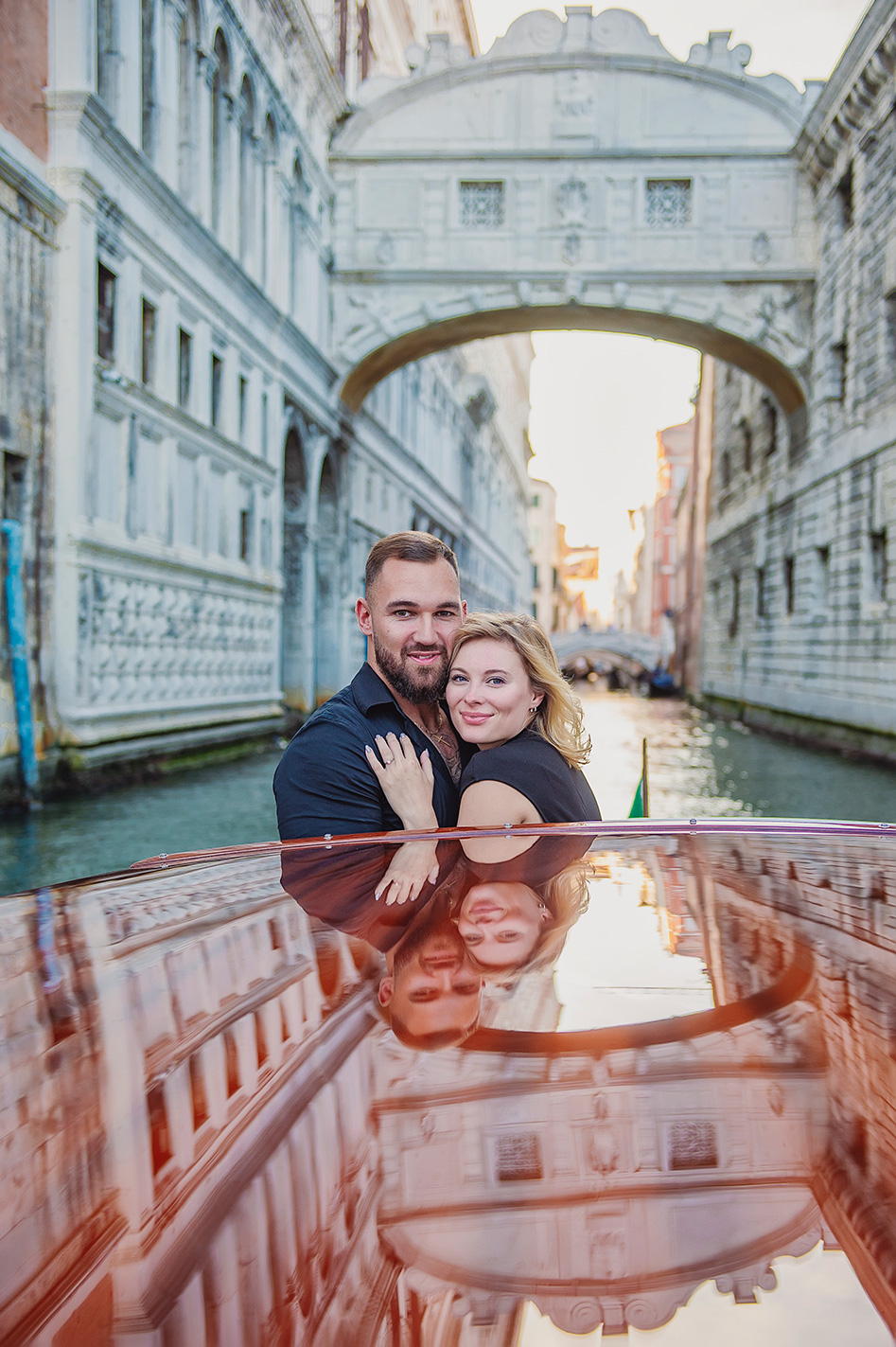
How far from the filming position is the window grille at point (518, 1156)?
2.08 ft

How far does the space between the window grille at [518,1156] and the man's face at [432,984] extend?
138mm

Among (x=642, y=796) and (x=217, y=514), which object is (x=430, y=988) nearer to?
(x=642, y=796)

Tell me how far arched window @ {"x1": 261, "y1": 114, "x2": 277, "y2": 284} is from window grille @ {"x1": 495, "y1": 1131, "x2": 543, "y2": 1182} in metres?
12.0

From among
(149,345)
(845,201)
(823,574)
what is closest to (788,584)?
(823,574)

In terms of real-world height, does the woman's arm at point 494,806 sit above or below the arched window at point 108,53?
below

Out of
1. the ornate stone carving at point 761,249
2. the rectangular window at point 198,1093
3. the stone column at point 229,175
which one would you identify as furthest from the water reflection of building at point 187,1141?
the ornate stone carving at point 761,249

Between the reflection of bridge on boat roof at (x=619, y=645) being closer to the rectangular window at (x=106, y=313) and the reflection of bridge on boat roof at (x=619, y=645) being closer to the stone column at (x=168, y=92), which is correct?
the stone column at (x=168, y=92)

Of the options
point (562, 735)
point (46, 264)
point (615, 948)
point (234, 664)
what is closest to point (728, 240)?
point (234, 664)

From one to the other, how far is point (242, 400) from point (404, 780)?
32.0 feet

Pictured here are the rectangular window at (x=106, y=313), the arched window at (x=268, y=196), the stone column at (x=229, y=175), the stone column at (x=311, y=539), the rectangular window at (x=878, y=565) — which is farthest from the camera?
the stone column at (x=311, y=539)

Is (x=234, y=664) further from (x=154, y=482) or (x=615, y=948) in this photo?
(x=615, y=948)

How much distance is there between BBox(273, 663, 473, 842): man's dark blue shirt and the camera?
1997mm

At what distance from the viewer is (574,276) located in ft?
46.2

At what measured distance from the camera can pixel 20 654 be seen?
21.8ft
